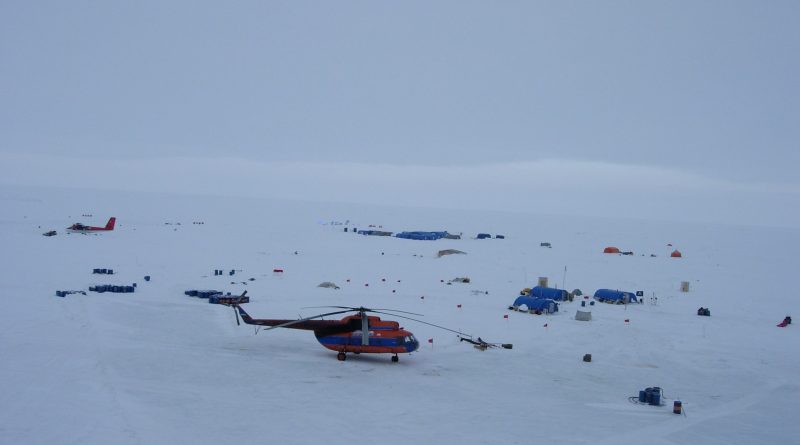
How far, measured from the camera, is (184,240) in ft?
218

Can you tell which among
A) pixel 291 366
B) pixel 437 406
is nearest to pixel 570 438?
pixel 437 406

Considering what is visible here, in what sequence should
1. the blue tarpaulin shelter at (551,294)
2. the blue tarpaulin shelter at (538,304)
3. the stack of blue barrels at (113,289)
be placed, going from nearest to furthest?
the stack of blue barrels at (113,289), the blue tarpaulin shelter at (538,304), the blue tarpaulin shelter at (551,294)

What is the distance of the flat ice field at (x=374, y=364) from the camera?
706 inches

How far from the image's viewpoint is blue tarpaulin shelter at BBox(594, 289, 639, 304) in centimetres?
4025

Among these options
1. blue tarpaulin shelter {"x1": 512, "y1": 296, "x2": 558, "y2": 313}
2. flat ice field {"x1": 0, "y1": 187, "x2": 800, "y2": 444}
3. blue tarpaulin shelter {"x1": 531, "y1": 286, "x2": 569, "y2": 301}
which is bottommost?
flat ice field {"x1": 0, "y1": 187, "x2": 800, "y2": 444}

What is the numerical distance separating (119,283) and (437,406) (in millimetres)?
26583

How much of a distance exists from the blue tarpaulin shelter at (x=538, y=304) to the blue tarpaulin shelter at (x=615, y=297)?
→ 578cm

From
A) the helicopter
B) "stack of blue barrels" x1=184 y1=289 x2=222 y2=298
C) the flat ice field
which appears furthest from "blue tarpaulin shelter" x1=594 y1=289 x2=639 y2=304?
"stack of blue barrels" x1=184 y1=289 x2=222 y2=298

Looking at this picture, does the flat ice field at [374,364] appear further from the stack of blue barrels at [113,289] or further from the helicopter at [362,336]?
the helicopter at [362,336]

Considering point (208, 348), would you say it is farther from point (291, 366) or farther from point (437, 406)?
point (437, 406)

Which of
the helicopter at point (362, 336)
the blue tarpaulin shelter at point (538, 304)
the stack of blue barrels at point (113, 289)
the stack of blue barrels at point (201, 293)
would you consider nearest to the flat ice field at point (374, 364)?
the stack of blue barrels at point (201, 293)

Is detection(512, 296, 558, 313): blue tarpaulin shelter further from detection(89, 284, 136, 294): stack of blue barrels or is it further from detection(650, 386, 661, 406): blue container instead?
detection(89, 284, 136, 294): stack of blue barrels

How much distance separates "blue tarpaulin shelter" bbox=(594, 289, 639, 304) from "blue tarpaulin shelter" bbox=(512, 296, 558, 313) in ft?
19.0

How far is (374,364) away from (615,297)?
835 inches
